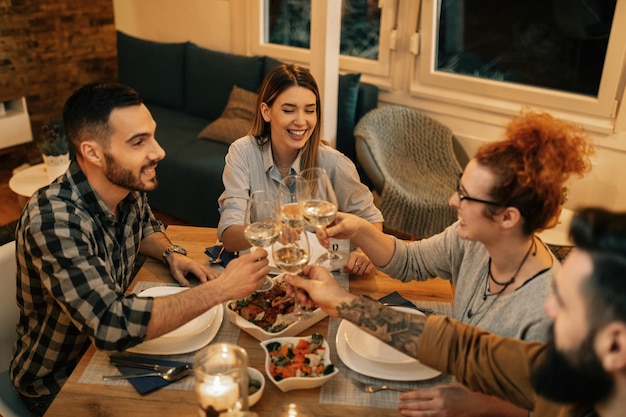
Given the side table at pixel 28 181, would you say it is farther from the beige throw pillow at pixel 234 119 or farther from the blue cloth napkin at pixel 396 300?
the blue cloth napkin at pixel 396 300

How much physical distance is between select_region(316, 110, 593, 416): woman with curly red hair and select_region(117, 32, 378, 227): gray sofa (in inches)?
91.6

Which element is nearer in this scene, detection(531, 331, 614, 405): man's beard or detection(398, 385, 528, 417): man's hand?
detection(531, 331, 614, 405): man's beard

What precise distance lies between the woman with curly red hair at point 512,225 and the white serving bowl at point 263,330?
324 millimetres

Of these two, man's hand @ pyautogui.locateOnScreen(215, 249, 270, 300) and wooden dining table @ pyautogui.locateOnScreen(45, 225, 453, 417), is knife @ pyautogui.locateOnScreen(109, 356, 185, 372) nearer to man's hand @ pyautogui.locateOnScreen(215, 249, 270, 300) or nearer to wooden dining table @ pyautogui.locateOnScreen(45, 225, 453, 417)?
wooden dining table @ pyautogui.locateOnScreen(45, 225, 453, 417)

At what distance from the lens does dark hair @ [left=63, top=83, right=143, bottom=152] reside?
5.26 ft

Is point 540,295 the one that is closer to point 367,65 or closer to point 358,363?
point 358,363

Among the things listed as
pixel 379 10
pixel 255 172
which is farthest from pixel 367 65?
pixel 255 172

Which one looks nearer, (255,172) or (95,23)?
(255,172)

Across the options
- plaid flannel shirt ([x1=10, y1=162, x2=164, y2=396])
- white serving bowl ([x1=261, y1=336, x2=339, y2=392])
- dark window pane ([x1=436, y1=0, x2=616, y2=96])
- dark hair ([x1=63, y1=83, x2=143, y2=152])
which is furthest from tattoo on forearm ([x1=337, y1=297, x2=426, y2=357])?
dark window pane ([x1=436, y1=0, x2=616, y2=96])

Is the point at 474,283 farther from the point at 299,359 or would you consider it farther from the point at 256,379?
the point at 256,379

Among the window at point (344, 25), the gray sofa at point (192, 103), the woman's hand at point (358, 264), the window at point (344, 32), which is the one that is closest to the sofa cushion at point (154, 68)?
the gray sofa at point (192, 103)

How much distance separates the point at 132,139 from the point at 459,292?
3.22 feet

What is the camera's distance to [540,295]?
4.59ft

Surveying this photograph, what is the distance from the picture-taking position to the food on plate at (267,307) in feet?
4.92
